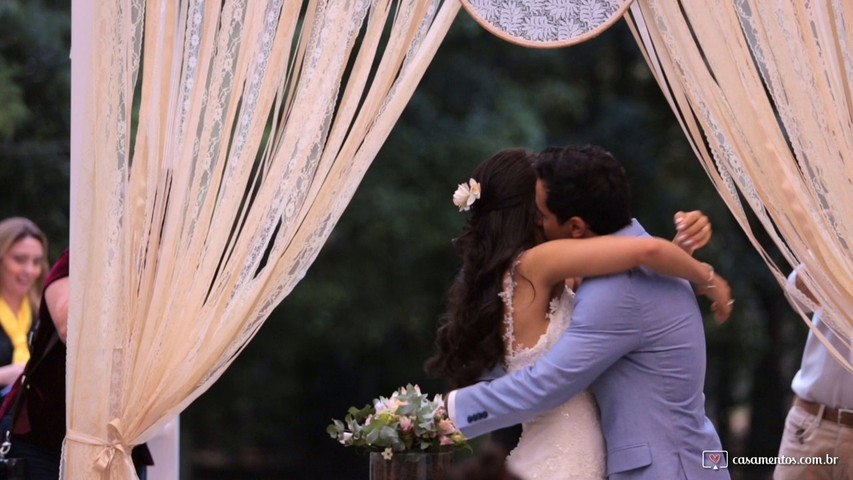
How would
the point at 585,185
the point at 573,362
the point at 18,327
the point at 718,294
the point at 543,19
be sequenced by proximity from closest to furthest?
the point at 573,362, the point at 585,185, the point at 718,294, the point at 543,19, the point at 18,327

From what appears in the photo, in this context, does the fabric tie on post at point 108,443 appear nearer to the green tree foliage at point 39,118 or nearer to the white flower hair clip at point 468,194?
the white flower hair clip at point 468,194

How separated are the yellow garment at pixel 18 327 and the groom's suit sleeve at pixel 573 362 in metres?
1.99

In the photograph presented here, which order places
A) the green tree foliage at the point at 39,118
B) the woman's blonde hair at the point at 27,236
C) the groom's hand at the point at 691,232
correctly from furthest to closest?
the green tree foliage at the point at 39,118, the woman's blonde hair at the point at 27,236, the groom's hand at the point at 691,232

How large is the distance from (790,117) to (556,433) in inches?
37.3

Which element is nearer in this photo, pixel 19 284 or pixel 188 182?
pixel 188 182

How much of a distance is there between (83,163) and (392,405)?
97cm

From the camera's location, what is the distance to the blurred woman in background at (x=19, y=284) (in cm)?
406

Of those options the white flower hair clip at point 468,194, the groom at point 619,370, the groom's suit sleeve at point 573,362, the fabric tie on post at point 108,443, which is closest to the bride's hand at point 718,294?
the groom at point 619,370

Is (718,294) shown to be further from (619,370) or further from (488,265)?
(488,265)

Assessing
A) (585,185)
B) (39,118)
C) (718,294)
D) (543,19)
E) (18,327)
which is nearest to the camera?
(585,185)

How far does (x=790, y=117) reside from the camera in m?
2.81

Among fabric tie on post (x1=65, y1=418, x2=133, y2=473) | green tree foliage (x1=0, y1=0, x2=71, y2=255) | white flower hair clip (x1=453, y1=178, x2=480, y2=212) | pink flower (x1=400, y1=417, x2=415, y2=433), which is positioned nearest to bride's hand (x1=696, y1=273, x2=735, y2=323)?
white flower hair clip (x1=453, y1=178, x2=480, y2=212)

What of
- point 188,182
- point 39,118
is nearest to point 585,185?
point 188,182

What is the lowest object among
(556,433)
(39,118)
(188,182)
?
(556,433)
